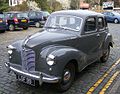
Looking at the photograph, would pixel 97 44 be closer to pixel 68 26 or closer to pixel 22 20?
pixel 68 26

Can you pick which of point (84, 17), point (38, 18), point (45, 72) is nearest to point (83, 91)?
point (45, 72)

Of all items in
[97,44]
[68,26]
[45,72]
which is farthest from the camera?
[97,44]

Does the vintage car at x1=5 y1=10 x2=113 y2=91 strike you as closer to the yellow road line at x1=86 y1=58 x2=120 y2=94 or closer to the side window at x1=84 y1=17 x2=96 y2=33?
the side window at x1=84 y1=17 x2=96 y2=33

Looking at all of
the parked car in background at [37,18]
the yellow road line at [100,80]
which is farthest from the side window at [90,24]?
the parked car in background at [37,18]

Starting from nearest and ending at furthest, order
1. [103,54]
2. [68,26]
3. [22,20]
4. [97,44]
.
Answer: [68,26] < [97,44] < [103,54] < [22,20]

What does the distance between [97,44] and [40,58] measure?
8.85 ft

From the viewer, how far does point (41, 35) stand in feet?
20.6

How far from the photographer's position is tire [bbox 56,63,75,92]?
5.91 metres

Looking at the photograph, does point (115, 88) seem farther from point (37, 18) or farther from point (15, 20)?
point (37, 18)

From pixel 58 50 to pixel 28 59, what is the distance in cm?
72

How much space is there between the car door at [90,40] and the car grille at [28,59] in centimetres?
155

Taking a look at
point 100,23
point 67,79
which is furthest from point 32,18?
point 67,79

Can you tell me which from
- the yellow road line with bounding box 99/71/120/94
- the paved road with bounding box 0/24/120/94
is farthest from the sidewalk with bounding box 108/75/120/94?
the yellow road line with bounding box 99/71/120/94

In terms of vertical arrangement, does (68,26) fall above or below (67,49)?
above
